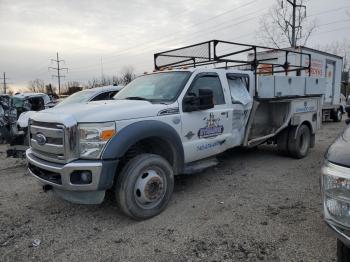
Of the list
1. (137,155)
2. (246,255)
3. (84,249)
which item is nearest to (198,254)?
(246,255)

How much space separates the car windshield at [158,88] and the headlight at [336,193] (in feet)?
9.17

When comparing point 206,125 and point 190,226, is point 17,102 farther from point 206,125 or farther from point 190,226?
point 190,226

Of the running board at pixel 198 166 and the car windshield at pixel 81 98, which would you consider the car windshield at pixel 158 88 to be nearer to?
the running board at pixel 198 166

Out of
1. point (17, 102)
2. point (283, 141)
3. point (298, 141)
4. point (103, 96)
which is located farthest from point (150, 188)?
point (17, 102)

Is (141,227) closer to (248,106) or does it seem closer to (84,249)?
(84,249)

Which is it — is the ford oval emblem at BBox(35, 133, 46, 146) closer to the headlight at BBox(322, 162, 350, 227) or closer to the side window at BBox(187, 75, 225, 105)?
the side window at BBox(187, 75, 225, 105)

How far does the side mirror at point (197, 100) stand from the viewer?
482cm

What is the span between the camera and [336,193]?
7.50 feet

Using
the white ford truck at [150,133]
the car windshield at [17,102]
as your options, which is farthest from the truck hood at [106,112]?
the car windshield at [17,102]

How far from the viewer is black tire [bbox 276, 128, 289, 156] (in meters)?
7.40

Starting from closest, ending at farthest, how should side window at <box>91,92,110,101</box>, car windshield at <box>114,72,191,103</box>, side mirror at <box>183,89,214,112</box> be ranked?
side mirror at <box>183,89,214,112</box> → car windshield at <box>114,72,191,103</box> → side window at <box>91,92,110,101</box>

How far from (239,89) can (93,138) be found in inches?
129

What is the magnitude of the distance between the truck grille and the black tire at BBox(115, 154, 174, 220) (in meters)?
0.79

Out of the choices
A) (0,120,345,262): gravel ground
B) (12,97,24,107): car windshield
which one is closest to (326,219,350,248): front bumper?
(0,120,345,262): gravel ground
